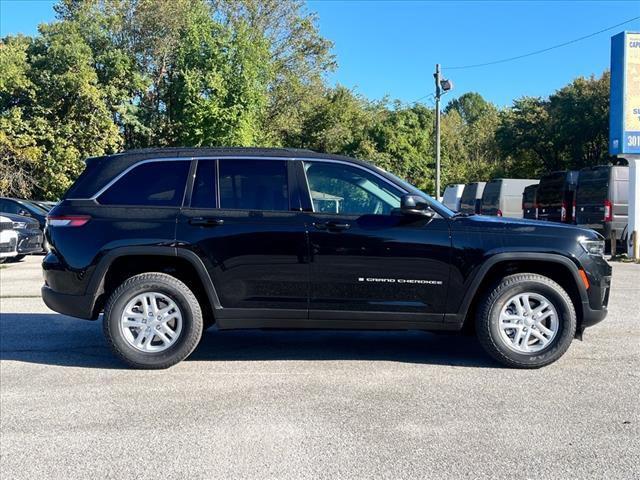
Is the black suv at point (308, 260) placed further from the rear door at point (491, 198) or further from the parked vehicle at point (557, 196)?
the rear door at point (491, 198)

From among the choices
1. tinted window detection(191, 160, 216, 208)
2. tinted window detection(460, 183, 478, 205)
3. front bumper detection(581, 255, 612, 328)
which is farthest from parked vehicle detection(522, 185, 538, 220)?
tinted window detection(191, 160, 216, 208)

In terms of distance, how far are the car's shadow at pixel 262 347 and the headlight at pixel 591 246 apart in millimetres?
1313

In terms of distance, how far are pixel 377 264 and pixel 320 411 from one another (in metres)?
1.41

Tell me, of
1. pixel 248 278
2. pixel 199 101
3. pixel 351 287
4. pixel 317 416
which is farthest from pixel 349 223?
pixel 199 101

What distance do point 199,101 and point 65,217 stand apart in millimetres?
21976

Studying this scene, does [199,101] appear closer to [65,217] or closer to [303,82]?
[303,82]

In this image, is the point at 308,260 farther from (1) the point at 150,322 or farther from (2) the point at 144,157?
(2) the point at 144,157

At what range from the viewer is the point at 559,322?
5.39 meters

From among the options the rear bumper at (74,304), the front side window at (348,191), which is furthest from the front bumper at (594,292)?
the rear bumper at (74,304)

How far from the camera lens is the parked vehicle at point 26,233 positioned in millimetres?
13578

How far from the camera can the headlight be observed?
17.7ft

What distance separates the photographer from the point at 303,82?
35.0m

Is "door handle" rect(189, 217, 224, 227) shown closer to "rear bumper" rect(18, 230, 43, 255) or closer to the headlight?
the headlight

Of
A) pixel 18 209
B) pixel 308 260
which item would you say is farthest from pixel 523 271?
pixel 18 209
